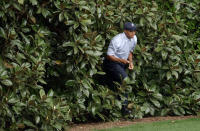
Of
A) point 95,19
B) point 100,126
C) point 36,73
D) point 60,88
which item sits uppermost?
point 95,19

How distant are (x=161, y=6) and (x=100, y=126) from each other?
2996mm

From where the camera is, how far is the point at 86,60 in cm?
883

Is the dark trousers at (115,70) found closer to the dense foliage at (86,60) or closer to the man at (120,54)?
the man at (120,54)

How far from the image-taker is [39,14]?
876 centimetres

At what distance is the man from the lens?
30.7 ft

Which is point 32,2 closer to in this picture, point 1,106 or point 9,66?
point 9,66

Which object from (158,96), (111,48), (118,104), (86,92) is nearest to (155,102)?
(158,96)

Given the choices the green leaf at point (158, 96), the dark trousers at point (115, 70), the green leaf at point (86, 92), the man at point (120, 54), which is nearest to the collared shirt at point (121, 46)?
the man at point (120, 54)

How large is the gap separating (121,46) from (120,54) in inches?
7.0

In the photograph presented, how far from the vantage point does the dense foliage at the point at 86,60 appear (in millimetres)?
8094

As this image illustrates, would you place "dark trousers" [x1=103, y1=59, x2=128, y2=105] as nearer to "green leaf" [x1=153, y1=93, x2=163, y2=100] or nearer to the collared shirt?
the collared shirt

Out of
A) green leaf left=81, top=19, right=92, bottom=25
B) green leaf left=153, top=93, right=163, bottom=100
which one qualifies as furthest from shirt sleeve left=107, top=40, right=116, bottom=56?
green leaf left=153, top=93, right=163, bottom=100

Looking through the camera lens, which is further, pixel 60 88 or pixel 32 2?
pixel 60 88

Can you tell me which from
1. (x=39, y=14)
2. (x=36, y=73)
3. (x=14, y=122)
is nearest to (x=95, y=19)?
(x=39, y=14)
